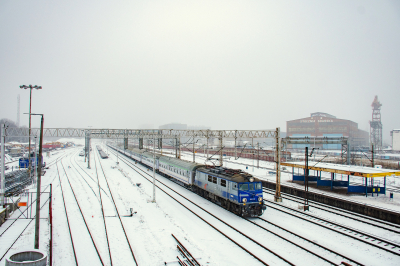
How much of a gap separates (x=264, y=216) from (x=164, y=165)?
21913mm

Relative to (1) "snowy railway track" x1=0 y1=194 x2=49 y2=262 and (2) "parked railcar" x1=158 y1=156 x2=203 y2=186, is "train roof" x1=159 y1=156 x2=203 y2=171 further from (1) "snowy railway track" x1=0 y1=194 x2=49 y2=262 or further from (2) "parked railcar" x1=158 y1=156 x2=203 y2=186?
(1) "snowy railway track" x1=0 y1=194 x2=49 y2=262

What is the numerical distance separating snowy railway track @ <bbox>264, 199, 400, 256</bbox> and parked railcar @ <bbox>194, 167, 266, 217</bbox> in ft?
10.7

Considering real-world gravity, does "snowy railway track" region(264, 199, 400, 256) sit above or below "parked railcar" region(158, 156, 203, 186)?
below

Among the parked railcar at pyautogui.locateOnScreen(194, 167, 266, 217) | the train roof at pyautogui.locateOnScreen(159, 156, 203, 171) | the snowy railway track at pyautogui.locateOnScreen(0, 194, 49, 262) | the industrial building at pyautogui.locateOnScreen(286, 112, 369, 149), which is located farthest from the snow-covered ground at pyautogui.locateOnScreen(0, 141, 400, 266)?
the industrial building at pyautogui.locateOnScreen(286, 112, 369, 149)

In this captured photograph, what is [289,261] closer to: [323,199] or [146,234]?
[146,234]

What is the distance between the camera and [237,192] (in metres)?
18.8

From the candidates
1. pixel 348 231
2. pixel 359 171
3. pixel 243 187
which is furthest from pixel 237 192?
pixel 359 171

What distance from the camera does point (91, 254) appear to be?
13258mm

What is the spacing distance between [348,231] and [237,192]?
7.92 m

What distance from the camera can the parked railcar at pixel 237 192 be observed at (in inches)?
738

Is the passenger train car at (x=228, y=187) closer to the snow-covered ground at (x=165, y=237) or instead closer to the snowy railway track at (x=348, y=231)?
the snow-covered ground at (x=165, y=237)

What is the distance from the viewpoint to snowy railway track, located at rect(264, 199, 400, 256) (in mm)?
14351

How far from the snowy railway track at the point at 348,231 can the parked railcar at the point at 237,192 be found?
326 cm

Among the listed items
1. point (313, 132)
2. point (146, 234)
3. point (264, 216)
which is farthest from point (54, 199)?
point (313, 132)
